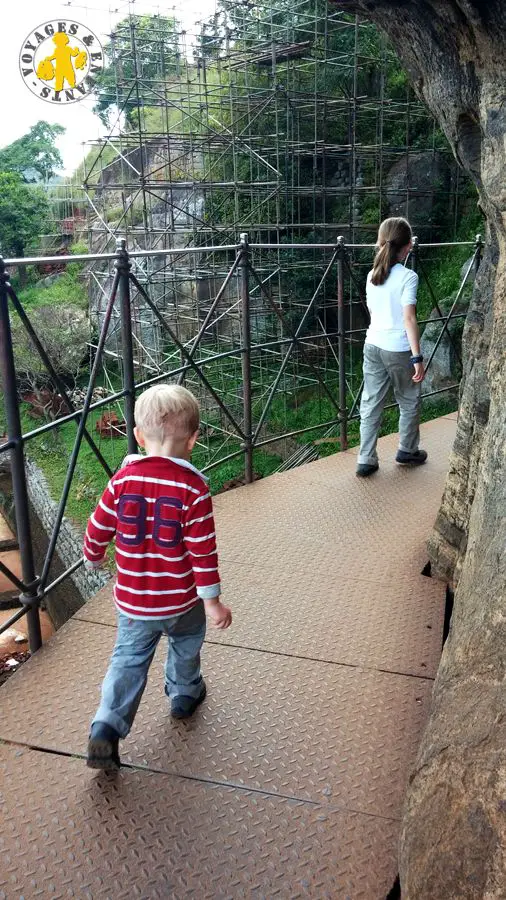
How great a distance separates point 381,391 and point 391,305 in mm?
515

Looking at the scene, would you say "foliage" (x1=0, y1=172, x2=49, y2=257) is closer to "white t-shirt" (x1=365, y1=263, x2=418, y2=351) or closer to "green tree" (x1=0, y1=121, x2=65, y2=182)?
"green tree" (x1=0, y1=121, x2=65, y2=182)

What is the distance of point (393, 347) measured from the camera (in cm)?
402

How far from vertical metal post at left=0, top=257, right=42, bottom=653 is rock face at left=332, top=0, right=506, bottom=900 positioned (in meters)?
1.37

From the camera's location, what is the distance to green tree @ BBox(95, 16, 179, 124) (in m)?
15.4

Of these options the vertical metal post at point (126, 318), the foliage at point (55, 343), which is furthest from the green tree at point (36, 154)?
the vertical metal post at point (126, 318)

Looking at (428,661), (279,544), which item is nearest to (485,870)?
(428,661)

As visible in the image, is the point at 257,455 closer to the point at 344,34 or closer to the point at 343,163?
the point at 343,163

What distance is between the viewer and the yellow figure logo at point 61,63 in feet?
56.2

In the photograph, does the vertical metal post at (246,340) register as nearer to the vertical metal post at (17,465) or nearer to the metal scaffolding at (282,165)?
the vertical metal post at (17,465)

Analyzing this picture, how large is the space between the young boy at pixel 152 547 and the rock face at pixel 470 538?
2.02 feet

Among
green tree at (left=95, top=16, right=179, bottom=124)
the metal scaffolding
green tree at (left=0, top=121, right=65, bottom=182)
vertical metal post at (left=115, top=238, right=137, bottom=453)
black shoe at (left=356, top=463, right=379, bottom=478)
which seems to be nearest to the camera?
vertical metal post at (left=115, top=238, right=137, bottom=453)

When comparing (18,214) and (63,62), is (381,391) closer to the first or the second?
(63,62)

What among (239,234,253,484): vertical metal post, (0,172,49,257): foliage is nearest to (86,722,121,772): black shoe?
(239,234,253,484): vertical metal post

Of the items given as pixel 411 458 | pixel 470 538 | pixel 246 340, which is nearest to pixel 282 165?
pixel 411 458
